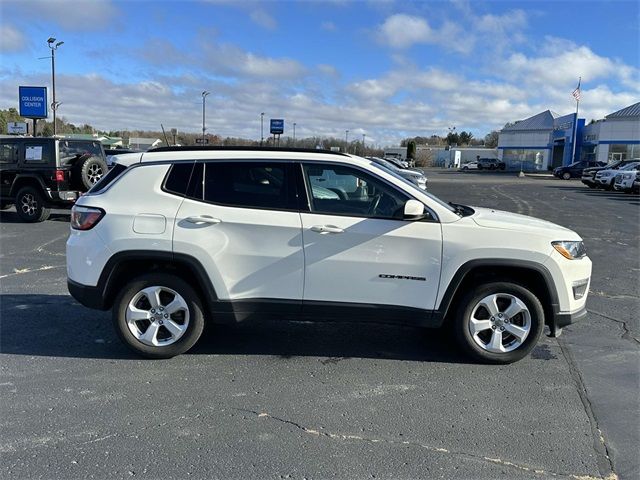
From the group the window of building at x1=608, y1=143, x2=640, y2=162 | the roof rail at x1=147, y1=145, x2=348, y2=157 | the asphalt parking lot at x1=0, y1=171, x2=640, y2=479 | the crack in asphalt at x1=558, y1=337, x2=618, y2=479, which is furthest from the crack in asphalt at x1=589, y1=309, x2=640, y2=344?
the window of building at x1=608, y1=143, x2=640, y2=162

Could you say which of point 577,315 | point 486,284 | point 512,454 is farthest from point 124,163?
point 577,315

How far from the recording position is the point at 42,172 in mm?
11922

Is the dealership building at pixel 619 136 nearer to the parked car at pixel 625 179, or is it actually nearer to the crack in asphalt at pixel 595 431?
the parked car at pixel 625 179

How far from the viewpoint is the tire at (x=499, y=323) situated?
4.32m

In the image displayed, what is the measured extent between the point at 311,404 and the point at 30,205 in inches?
435

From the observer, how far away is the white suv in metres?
4.23

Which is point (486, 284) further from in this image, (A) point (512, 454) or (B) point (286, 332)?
(B) point (286, 332)

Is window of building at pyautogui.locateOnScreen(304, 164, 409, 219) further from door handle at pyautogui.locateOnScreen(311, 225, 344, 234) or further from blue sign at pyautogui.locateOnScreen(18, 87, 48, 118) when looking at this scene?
blue sign at pyautogui.locateOnScreen(18, 87, 48, 118)

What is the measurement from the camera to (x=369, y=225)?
4.23 meters

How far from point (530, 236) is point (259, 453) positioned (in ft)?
8.92

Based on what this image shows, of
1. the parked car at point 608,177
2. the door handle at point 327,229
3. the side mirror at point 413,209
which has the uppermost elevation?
the parked car at point 608,177

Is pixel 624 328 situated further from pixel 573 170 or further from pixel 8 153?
pixel 573 170

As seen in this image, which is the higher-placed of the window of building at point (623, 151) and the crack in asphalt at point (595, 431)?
the window of building at point (623, 151)

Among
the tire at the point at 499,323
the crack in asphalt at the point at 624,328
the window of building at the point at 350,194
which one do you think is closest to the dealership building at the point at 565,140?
the crack in asphalt at the point at 624,328
